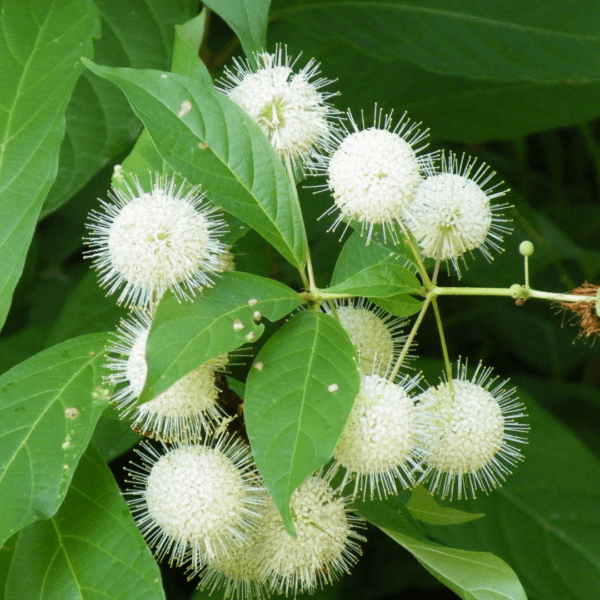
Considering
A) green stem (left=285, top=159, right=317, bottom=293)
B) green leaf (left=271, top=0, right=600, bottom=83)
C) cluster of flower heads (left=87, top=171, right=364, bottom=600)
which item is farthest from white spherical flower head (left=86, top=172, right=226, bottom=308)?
green leaf (left=271, top=0, right=600, bottom=83)

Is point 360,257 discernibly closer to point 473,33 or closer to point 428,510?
point 428,510

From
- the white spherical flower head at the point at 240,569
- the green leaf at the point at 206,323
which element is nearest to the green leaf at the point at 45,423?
the green leaf at the point at 206,323

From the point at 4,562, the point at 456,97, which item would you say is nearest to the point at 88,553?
the point at 4,562

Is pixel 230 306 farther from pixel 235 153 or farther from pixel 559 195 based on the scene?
pixel 559 195

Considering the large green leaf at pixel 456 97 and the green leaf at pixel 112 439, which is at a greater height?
the large green leaf at pixel 456 97

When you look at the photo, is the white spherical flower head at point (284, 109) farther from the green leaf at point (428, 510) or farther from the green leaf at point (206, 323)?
the green leaf at point (428, 510)

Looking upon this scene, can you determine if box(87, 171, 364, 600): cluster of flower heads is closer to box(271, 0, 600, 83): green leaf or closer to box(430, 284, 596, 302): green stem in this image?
box(430, 284, 596, 302): green stem

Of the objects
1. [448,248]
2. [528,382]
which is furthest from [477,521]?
[448,248]
